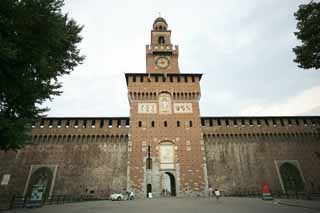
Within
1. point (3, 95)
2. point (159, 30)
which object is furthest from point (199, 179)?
point (159, 30)

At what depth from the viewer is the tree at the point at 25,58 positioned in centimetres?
945

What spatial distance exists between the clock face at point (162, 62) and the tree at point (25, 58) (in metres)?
24.2

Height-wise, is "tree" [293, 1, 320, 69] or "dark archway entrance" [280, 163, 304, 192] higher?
"tree" [293, 1, 320, 69]

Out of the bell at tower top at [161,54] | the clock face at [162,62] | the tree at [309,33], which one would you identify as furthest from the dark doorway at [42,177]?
the tree at [309,33]

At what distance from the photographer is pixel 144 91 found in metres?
31.4

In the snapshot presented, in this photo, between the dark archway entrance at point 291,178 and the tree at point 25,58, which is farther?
the dark archway entrance at point 291,178

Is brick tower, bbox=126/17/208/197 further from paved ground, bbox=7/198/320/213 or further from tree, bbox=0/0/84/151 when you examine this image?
tree, bbox=0/0/84/151

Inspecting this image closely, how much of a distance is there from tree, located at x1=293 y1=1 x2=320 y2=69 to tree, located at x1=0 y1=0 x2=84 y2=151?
14679 mm

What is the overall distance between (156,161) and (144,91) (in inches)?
411

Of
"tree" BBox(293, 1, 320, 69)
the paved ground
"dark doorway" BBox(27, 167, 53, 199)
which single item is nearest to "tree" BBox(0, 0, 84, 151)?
the paved ground

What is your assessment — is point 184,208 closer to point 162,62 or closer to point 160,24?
point 162,62

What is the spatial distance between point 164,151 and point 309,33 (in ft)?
67.2

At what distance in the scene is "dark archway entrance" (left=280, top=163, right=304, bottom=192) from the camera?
2848 centimetres

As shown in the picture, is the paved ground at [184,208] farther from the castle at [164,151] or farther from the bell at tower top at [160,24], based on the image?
the bell at tower top at [160,24]
